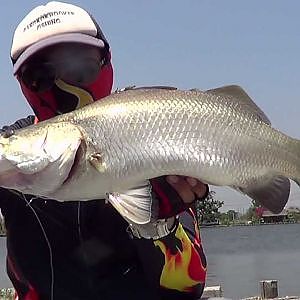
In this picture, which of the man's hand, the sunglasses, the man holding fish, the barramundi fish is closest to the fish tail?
the barramundi fish

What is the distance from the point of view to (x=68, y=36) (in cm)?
380

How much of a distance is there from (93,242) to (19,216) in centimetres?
42

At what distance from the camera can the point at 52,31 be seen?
386cm

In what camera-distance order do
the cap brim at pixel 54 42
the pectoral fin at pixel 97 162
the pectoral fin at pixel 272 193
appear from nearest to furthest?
the pectoral fin at pixel 97 162, the pectoral fin at pixel 272 193, the cap brim at pixel 54 42

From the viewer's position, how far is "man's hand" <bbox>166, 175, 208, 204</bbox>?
10.9 feet

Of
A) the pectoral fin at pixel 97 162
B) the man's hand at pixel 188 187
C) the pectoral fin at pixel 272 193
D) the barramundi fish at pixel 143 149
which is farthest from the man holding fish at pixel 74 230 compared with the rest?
the pectoral fin at pixel 97 162

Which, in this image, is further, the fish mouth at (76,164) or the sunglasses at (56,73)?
the sunglasses at (56,73)

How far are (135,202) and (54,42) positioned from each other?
1.10 metres

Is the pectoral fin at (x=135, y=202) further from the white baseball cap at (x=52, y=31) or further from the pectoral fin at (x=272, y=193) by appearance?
the white baseball cap at (x=52, y=31)

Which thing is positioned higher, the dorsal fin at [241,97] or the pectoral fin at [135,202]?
the dorsal fin at [241,97]

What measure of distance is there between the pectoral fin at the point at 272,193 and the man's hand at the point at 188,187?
0.77 ft

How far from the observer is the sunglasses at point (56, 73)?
3795 mm

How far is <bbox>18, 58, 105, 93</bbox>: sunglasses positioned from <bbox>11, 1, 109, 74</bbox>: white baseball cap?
0.07m

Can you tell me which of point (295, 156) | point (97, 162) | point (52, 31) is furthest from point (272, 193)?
point (52, 31)
